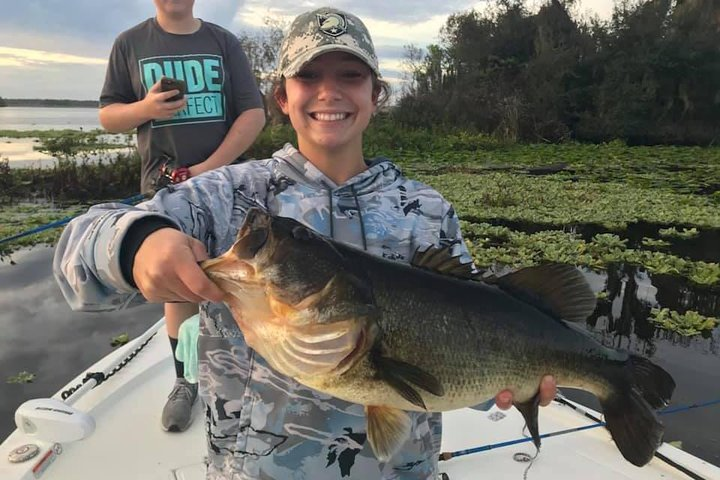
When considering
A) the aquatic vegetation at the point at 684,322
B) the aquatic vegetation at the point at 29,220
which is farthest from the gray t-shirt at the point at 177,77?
the aquatic vegetation at the point at 29,220

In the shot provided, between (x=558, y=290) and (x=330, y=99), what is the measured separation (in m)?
0.96

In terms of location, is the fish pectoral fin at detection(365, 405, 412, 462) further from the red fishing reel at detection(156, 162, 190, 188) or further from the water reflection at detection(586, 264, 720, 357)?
the water reflection at detection(586, 264, 720, 357)

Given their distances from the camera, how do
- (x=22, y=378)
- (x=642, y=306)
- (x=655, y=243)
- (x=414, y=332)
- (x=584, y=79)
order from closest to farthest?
(x=414, y=332)
(x=22, y=378)
(x=642, y=306)
(x=655, y=243)
(x=584, y=79)

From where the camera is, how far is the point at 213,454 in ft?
6.36

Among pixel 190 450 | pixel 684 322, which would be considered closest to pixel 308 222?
pixel 190 450

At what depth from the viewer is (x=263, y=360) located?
187 centimetres

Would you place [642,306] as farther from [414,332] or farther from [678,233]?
[414,332]

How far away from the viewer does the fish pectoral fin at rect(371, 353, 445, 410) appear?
148 cm

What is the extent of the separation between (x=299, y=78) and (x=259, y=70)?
2414 cm

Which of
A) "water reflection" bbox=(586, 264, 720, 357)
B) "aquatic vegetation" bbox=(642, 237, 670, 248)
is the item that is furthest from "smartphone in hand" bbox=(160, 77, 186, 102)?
"aquatic vegetation" bbox=(642, 237, 670, 248)

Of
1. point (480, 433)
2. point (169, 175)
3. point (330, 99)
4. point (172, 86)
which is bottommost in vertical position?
point (480, 433)

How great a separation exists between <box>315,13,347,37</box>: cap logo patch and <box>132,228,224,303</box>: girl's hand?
93 centimetres

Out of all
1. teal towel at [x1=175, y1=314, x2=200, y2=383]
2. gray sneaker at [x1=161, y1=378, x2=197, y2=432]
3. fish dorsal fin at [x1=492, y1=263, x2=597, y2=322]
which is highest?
fish dorsal fin at [x1=492, y1=263, x2=597, y2=322]

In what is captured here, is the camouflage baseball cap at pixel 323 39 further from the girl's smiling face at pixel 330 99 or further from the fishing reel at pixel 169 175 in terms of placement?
the fishing reel at pixel 169 175
